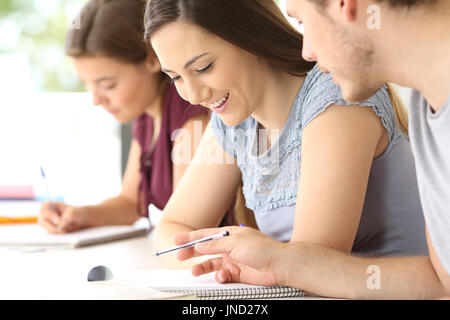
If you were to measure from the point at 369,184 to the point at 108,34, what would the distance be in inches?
30.9

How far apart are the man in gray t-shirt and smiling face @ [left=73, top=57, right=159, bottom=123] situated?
0.79 m

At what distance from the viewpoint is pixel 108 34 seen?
1.46 m

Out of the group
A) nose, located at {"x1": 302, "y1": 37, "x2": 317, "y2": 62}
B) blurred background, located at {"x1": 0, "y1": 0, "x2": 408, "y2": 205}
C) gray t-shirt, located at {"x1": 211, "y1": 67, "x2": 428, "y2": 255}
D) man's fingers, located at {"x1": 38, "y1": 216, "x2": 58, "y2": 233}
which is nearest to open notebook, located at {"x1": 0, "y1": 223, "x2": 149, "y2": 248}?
man's fingers, located at {"x1": 38, "y1": 216, "x2": 58, "y2": 233}

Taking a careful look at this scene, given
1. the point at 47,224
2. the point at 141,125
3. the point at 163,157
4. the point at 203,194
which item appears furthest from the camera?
the point at 141,125

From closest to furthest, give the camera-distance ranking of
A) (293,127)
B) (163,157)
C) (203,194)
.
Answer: (293,127) → (203,194) → (163,157)

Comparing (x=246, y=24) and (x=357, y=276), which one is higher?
(x=246, y=24)

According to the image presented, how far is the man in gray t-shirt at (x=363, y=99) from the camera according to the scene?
2.16 ft

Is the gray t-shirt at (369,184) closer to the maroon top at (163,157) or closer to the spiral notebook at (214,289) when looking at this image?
the spiral notebook at (214,289)

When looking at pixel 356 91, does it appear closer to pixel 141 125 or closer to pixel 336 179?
pixel 336 179

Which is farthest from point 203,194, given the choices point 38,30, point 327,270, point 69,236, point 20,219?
point 38,30

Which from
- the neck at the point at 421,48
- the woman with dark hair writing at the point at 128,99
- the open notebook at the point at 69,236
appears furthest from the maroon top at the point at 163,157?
the neck at the point at 421,48

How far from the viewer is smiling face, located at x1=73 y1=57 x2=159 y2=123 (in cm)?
150

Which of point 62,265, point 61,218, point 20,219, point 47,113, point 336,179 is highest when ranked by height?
point 336,179
